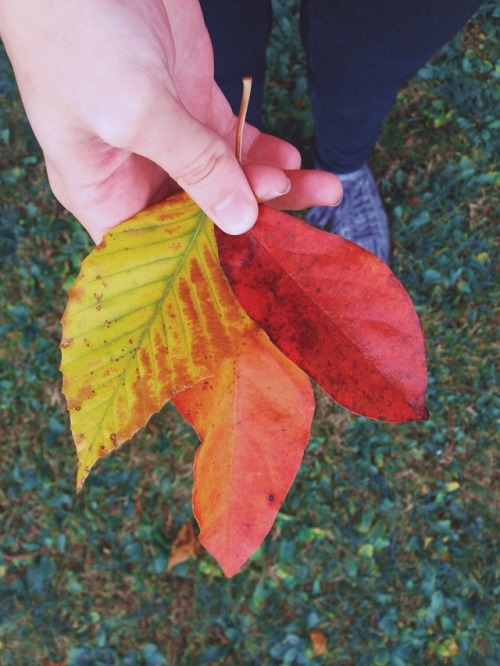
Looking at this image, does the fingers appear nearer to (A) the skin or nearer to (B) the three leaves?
(A) the skin

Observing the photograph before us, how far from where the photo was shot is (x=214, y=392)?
0.96 m

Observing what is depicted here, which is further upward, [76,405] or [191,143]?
[191,143]

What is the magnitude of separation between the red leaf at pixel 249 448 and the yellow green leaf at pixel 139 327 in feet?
0.19

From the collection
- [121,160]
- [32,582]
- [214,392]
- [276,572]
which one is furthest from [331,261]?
[32,582]

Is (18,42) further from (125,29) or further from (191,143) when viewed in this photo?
(191,143)

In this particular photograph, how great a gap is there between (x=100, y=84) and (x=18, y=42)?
19 cm

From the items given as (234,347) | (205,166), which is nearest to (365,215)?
(205,166)

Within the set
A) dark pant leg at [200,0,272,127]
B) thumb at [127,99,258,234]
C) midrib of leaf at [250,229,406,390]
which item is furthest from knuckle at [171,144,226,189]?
dark pant leg at [200,0,272,127]

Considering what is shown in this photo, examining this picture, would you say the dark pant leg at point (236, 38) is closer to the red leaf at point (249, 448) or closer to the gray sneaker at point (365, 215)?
the gray sneaker at point (365, 215)

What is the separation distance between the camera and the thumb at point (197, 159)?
3.30ft

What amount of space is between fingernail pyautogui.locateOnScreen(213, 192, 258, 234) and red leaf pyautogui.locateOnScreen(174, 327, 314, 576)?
167 mm

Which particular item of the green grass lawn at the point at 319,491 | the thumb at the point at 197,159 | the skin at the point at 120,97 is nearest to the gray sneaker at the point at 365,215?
the green grass lawn at the point at 319,491

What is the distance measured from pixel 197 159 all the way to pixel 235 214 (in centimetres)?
17

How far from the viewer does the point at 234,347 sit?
3.15 feet
